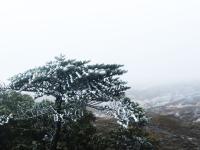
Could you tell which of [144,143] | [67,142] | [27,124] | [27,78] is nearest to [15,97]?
[27,124]

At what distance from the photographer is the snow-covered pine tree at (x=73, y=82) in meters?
28.6

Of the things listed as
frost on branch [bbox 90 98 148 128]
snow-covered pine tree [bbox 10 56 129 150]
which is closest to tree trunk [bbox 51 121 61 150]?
snow-covered pine tree [bbox 10 56 129 150]

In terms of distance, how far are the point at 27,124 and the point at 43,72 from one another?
8.07 m

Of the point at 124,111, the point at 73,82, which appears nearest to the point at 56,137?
the point at 73,82

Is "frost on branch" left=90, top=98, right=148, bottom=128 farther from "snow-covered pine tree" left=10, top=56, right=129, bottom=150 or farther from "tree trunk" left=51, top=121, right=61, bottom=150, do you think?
"tree trunk" left=51, top=121, right=61, bottom=150

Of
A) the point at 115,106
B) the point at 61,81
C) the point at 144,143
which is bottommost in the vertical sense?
the point at 144,143

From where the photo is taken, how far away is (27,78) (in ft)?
95.3

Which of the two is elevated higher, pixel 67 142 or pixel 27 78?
pixel 27 78

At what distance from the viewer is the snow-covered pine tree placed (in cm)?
2864

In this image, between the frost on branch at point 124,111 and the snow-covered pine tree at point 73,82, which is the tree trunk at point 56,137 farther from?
the frost on branch at point 124,111

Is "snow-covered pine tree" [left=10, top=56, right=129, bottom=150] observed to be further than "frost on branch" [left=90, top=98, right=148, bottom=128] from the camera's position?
Yes

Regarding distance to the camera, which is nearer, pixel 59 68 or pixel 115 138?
pixel 59 68

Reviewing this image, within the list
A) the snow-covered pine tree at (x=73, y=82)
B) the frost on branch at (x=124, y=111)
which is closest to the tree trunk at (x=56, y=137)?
the snow-covered pine tree at (x=73, y=82)

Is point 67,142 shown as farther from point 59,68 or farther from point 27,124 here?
point 59,68
